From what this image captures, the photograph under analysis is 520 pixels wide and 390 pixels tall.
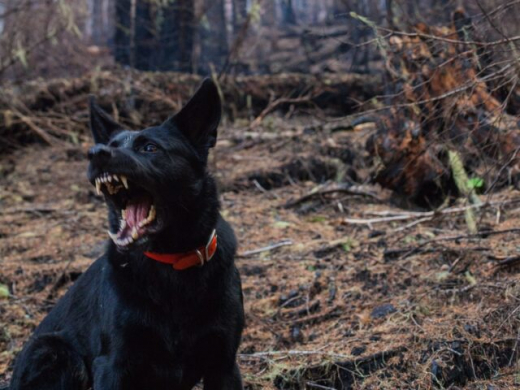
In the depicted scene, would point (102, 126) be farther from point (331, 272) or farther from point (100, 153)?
point (331, 272)

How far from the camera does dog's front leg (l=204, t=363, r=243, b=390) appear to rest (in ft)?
10.7

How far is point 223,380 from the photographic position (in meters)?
3.27

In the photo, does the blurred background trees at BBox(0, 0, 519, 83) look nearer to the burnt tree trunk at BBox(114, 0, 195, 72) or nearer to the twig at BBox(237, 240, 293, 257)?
the burnt tree trunk at BBox(114, 0, 195, 72)

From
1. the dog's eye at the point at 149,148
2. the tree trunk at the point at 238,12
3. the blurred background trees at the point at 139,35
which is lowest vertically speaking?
the dog's eye at the point at 149,148

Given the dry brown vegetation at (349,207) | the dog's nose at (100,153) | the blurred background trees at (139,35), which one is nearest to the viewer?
the dog's nose at (100,153)

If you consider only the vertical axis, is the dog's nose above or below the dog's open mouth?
above

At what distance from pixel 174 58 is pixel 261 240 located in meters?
7.74

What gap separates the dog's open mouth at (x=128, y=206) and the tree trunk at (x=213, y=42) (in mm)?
10327

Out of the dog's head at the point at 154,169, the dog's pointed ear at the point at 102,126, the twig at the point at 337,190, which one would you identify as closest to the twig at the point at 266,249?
the twig at the point at 337,190

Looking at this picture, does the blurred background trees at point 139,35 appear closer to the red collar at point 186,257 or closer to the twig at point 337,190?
the twig at point 337,190

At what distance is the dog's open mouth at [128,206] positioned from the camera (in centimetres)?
303

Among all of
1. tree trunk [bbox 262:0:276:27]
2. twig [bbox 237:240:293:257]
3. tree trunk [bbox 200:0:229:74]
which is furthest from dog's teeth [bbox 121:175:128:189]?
tree trunk [bbox 262:0:276:27]

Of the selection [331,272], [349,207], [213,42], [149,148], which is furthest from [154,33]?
[149,148]

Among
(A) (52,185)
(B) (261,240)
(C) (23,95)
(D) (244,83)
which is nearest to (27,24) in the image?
(C) (23,95)
